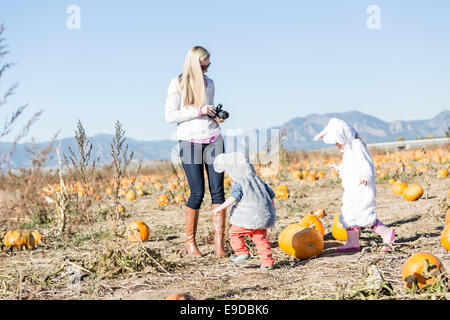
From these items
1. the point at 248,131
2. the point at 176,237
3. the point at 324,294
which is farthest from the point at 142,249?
the point at 248,131

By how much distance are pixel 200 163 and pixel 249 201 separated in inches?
28.3

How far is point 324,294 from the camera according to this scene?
2.64m

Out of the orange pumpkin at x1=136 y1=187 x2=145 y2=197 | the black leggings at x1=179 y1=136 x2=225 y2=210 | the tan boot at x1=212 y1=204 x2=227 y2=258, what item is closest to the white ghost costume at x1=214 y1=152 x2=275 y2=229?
the black leggings at x1=179 y1=136 x2=225 y2=210

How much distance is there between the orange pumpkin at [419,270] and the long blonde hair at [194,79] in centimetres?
222

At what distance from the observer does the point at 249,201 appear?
11.8 ft

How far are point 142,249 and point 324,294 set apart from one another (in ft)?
4.78

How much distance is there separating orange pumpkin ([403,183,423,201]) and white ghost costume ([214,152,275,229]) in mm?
3753

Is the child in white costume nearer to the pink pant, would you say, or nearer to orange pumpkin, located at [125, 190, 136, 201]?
the pink pant

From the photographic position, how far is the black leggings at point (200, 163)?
4.07 meters

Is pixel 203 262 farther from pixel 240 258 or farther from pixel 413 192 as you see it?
pixel 413 192

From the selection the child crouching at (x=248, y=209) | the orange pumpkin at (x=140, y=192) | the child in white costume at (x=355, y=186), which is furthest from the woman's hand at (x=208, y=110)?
the orange pumpkin at (x=140, y=192)

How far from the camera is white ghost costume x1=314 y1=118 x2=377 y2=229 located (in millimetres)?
3941

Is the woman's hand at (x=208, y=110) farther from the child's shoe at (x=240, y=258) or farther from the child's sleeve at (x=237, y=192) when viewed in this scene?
the child's shoe at (x=240, y=258)

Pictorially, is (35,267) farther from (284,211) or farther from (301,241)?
(284,211)
